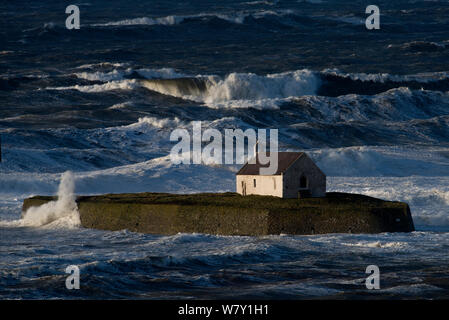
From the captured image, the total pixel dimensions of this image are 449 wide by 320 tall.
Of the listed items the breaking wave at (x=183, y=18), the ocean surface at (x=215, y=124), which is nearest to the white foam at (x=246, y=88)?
the ocean surface at (x=215, y=124)

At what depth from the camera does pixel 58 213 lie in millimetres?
36750

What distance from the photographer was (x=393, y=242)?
29.3m

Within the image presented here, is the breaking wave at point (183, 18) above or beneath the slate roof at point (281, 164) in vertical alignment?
above

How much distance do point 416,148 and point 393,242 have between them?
3075 centimetres

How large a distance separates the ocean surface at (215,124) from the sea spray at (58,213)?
80 mm

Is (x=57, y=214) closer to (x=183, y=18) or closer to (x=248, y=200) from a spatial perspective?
(x=248, y=200)

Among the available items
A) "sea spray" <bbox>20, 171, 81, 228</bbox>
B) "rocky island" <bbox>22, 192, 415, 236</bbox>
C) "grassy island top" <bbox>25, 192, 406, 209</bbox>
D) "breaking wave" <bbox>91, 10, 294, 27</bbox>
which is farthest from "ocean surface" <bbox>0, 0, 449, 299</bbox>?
"grassy island top" <bbox>25, 192, 406, 209</bbox>

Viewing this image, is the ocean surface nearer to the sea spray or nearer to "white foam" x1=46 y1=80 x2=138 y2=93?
the sea spray

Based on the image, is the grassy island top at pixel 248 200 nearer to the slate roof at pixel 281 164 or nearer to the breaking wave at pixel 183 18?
the slate roof at pixel 281 164

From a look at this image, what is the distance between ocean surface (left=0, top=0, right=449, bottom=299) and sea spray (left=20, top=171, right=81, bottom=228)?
3.2 inches

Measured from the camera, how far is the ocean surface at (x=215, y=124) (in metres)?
25.3

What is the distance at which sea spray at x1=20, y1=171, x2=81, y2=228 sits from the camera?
118ft

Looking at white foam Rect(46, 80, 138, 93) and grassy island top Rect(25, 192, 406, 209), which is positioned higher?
white foam Rect(46, 80, 138, 93)
